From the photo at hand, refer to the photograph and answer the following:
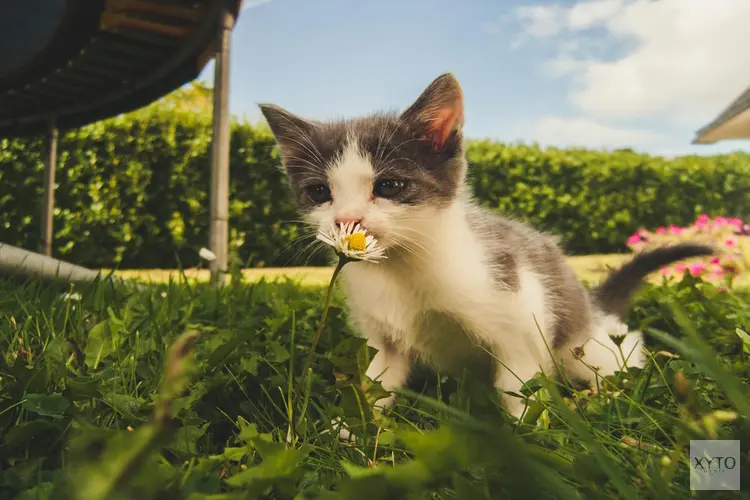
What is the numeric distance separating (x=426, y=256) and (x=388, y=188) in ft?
0.80

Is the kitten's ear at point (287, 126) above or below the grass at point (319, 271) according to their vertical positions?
above

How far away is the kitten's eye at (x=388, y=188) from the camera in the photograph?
5.41ft

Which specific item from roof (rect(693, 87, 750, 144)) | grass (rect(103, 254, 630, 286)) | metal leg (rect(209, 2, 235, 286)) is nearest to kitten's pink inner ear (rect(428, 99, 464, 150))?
metal leg (rect(209, 2, 235, 286))

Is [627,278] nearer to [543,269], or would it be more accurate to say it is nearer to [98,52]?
[543,269]

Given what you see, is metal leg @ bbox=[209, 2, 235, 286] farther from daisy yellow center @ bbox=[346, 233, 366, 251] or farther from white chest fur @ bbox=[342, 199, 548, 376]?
daisy yellow center @ bbox=[346, 233, 366, 251]

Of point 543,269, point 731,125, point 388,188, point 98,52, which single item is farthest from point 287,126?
point 731,125

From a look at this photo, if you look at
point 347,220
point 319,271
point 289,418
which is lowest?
point 319,271

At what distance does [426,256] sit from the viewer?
1.64 meters

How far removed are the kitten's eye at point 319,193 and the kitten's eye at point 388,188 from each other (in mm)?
179

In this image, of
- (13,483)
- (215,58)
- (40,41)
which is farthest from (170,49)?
(13,483)

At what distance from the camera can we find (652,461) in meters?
0.90

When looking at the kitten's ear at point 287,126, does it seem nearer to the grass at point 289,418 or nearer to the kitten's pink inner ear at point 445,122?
the kitten's pink inner ear at point 445,122

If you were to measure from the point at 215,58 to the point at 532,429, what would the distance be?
13.0ft

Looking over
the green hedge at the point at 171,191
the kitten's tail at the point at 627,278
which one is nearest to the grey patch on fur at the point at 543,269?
the kitten's tail at the point at 627,278
